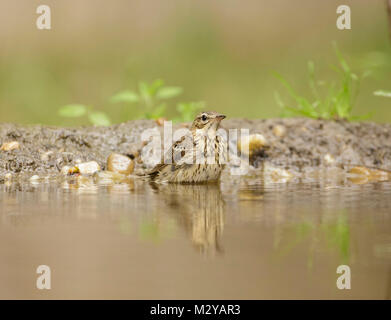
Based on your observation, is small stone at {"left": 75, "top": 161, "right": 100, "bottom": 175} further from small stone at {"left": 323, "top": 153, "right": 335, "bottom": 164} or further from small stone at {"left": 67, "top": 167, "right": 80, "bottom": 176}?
small stone at {"left": 323, "top": 153, "right": 335, "bottom": 164}

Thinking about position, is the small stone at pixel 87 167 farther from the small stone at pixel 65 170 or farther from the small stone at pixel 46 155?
the small stone at pixel 46 155

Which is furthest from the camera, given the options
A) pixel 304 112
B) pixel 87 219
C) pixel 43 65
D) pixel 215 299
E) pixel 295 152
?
pixel 43 65

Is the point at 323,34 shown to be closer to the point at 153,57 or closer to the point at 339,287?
the point at 153,57

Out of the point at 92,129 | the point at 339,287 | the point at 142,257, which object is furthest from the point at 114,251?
the point at 92,129

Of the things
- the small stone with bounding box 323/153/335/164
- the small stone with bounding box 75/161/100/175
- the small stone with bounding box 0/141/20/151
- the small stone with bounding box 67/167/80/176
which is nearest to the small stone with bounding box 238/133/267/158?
the small stone with bounding box 323/153/335/164

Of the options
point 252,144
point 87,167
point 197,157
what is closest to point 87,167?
point 87,167

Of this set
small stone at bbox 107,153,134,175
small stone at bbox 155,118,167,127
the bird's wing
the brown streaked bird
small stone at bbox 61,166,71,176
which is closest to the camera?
the brown streaked bird
